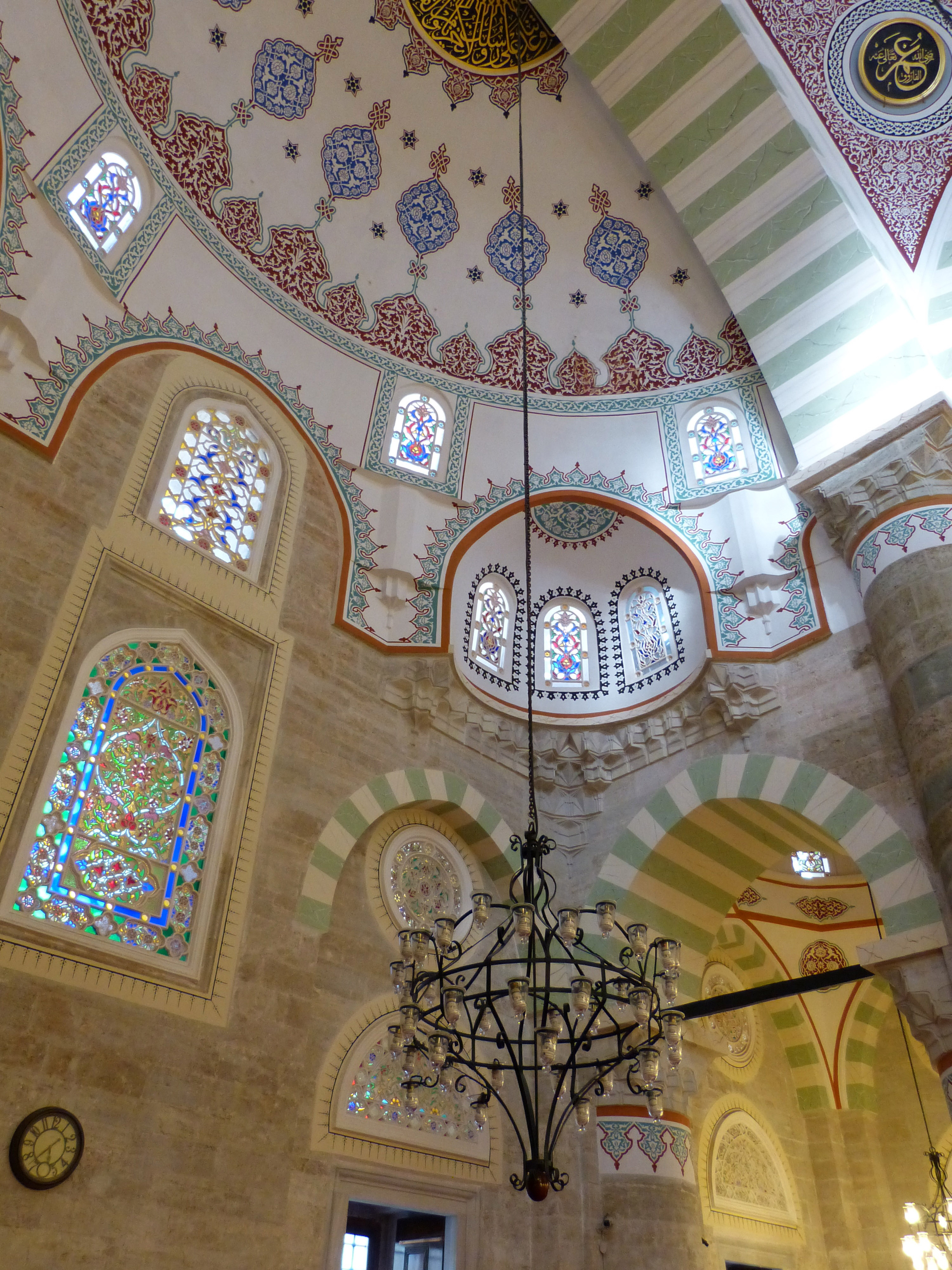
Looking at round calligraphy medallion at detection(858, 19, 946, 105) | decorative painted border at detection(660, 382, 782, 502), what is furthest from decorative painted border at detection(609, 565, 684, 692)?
round calligraphy medallion at detection(858, 19, 946, 105)

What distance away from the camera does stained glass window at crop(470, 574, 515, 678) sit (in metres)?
7.54

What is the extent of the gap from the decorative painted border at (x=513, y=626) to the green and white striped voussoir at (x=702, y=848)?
1.51 metres

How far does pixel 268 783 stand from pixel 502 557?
3178 mm

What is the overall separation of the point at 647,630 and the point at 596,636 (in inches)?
18.6

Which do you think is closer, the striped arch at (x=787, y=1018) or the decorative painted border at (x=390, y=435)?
the decorative painted border at (x=390, y=435)

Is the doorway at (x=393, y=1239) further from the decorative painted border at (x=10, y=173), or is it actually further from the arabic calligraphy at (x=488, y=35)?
the arabic calligraphy at (x=488, y=35)

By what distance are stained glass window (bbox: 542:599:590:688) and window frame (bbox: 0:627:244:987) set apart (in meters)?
3.04

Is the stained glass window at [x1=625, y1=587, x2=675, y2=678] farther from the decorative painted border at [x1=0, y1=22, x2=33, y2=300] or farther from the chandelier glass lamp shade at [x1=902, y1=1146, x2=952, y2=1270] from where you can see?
the decorative painted border at [x1=0, y1=22, x2=33, y2=300]

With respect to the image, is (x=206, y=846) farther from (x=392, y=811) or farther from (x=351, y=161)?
(x=351, y=161)

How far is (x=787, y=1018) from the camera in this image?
9117mm

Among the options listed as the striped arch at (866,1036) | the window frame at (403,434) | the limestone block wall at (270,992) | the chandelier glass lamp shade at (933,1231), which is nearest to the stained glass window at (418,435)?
the window frame at (403,434)

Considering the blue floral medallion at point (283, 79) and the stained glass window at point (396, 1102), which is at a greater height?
the blue floral medallion at point (283, 79)

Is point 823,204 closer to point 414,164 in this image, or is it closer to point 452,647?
point 414,164

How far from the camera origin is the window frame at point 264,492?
5.77 m
